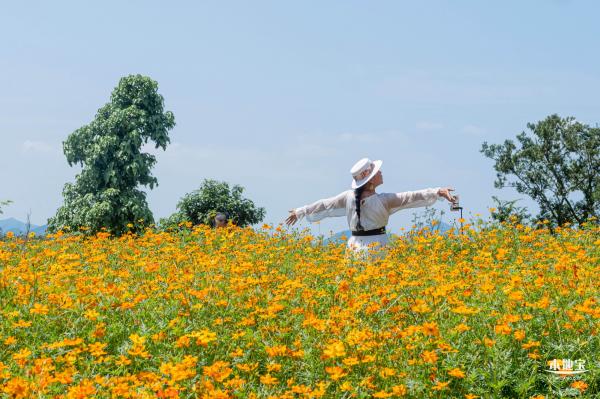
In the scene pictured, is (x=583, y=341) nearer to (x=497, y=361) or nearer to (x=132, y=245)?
(x=497, y=361)

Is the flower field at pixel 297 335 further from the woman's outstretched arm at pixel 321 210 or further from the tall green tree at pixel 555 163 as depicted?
the tall green tree at pixel 555 163

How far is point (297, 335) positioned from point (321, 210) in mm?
4818

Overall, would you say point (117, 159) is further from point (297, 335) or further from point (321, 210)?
point (297, 335)

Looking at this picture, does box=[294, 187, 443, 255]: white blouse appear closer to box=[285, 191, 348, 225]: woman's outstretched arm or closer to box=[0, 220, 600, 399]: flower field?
box=[285, 191, 348, 225]: woman's outstretched arm

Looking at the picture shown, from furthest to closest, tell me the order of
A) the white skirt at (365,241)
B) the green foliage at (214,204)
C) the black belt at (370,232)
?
the green foliage at (214,204) < the black belt at (370,232) < the white skirt at (365,241)

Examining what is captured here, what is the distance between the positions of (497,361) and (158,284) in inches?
126

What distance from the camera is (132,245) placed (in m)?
9.65

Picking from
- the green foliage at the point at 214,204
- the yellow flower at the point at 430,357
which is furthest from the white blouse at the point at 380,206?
the green foliage at the point at 214,204

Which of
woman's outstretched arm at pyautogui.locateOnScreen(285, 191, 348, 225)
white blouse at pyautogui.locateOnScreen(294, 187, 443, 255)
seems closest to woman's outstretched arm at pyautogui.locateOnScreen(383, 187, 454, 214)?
white blouse at pyautogui.locateOnScreen(294, 187, 443, 255)

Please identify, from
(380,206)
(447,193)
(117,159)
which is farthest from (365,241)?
(117,159)

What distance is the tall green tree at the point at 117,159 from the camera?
24047 mm

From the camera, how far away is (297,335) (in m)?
4.88

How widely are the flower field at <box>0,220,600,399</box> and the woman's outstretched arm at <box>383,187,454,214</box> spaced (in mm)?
2112

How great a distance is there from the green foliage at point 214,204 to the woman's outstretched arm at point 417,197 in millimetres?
13908
